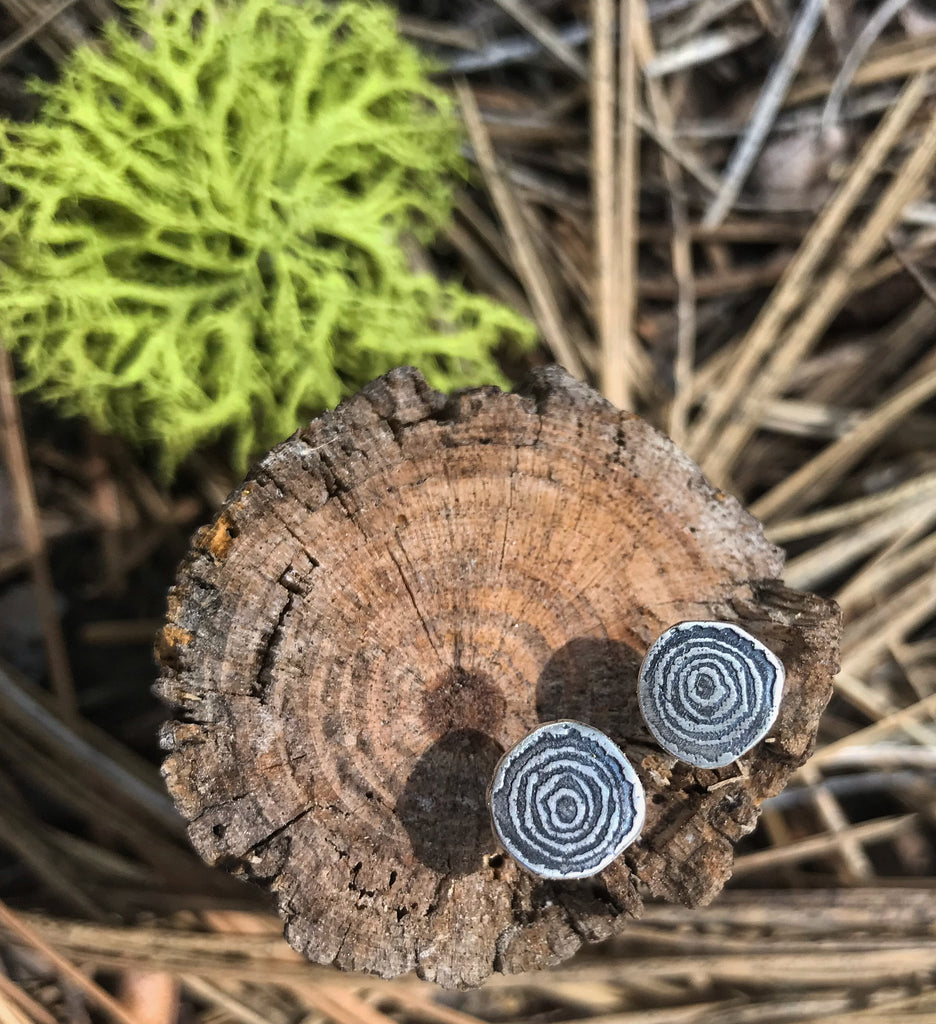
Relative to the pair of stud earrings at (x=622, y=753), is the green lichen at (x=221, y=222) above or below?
above

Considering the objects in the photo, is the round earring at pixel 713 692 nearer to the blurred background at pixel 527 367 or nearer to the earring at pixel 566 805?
the earring at pixel 566 805

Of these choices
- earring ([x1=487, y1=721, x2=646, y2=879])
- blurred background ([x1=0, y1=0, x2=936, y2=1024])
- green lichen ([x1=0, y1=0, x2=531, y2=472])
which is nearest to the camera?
earring ([x1=487, y1=721, x2=646, y2=879])

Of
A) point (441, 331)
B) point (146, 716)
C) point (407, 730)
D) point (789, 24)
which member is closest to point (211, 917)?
point (146, 716)

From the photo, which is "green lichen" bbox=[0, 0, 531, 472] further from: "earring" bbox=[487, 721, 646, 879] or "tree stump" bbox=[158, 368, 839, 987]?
"earring" bbox=[487, 721, 646, 879]

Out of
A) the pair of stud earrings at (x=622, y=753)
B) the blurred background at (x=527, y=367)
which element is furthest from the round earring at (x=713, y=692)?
the blurred background at (x=527, y=367)

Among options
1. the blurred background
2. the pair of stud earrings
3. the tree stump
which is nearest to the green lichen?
the blurred background

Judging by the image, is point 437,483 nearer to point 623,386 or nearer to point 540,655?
point 540,655

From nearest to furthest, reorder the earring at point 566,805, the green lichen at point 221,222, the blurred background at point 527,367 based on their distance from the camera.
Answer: the earring at point 566,805 → the green lichen at point 221,222 → the blurred background at point 527,367
